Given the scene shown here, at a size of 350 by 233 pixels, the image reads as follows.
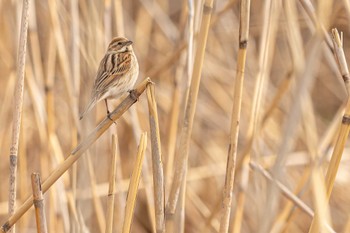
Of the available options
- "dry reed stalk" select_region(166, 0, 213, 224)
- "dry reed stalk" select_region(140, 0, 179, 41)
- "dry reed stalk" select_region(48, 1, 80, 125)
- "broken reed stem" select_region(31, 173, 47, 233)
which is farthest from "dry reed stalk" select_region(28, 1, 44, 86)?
"broken reed stem" select_region(31, 173, 47, 233)

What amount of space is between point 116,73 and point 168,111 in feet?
4.55

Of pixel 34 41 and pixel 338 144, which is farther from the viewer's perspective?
pixel 34 41

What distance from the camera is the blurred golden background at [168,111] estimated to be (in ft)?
7.55

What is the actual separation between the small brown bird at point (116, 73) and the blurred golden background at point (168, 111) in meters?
0.07

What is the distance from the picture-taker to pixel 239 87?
1.52 metres

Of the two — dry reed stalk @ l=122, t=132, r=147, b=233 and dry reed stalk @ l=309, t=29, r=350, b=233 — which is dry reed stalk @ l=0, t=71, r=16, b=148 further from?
dry reed stalk @ l=309, t=29, r=350, b=233

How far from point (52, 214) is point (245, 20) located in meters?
1.21

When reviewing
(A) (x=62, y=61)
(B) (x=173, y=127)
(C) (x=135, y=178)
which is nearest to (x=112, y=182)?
(C) (x=135, y=178)

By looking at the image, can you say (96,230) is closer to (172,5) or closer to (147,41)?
(147,41)

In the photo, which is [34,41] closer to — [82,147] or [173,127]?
[173,127]

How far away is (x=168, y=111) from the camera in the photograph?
328cm

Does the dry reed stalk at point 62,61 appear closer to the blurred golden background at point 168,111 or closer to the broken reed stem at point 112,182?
the blurred golden background at point 168,111

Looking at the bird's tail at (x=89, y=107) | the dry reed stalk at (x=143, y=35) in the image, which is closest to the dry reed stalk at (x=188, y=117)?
the bird's tail at (x=89, y=107)

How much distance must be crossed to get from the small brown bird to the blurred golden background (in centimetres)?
7
